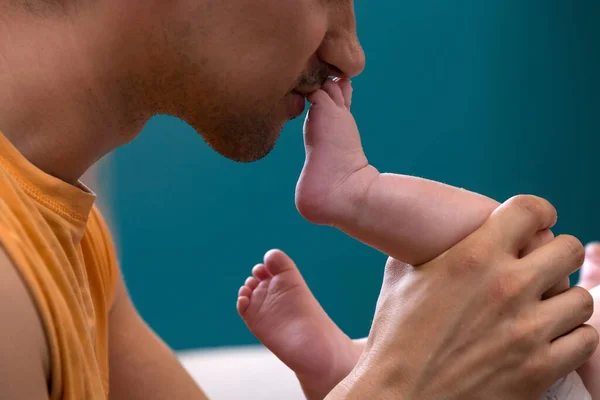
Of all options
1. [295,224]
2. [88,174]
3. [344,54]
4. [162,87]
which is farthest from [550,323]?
A: [88,174]

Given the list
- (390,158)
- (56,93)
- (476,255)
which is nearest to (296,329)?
(476,255)

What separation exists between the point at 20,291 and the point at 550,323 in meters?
0.54

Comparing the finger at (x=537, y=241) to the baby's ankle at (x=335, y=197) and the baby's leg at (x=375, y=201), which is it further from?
the baby's ankle at (x=335, y=197)

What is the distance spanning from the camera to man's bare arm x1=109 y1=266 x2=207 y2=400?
38.4 inches

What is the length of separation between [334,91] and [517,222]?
0.31 meters

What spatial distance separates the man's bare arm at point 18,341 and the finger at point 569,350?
51 centimetres

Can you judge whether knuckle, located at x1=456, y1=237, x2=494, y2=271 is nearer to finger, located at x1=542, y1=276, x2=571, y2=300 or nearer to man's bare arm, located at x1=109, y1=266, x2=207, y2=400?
finger, located at x1=542, y1=276, x2=571, y2=300

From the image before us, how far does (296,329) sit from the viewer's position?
979mm

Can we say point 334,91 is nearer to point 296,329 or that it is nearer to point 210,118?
point 210,118

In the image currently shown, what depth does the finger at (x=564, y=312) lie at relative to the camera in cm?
72

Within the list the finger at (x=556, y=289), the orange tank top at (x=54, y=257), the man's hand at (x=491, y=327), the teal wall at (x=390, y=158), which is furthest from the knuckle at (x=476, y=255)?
the teal wall at (x=390, y=158)

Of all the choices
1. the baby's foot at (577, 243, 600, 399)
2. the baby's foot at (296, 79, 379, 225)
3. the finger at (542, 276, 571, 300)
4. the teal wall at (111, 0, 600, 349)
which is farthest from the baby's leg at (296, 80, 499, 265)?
the teal wall at (111, 0, 600, 349)

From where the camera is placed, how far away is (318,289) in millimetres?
2559

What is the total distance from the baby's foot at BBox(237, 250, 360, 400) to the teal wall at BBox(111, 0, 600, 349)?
4.81 ft
